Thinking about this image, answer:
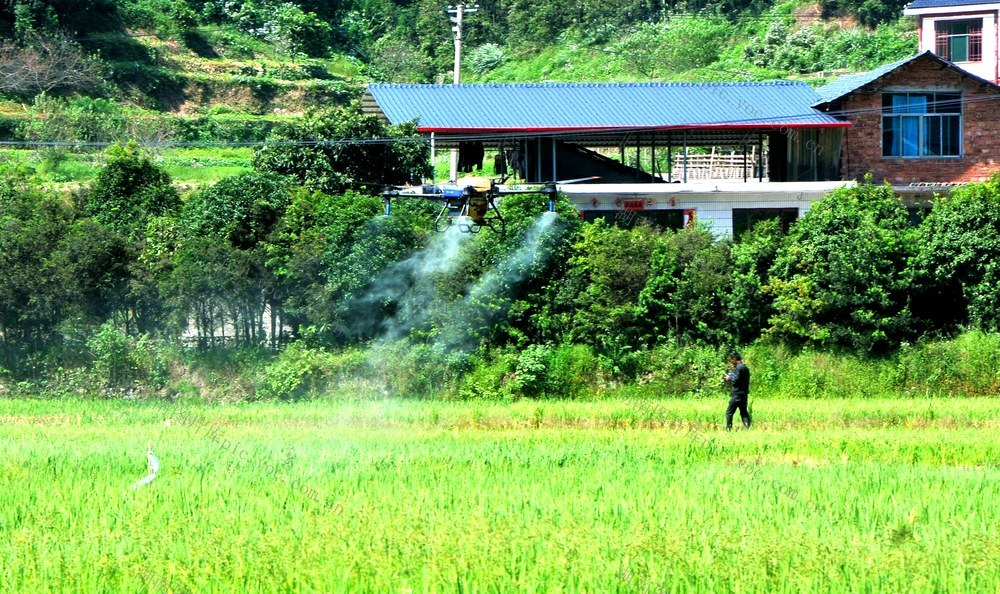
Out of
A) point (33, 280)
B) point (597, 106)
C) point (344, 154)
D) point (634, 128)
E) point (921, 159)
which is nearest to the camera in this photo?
point (33, 280)

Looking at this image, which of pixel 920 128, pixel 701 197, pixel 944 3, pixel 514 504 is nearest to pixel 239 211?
pixel 701 197

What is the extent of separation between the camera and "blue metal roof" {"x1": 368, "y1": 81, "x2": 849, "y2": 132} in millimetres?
33188

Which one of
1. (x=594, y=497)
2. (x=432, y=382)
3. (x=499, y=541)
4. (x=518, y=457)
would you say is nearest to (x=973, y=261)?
(x=432, y=382)

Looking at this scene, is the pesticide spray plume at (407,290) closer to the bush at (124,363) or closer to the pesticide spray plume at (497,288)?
the pesticide spray plume at (497,288)

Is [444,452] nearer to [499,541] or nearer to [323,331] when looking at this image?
[499,541]

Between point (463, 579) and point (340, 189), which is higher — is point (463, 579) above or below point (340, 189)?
below

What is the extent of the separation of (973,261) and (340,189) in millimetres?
15208

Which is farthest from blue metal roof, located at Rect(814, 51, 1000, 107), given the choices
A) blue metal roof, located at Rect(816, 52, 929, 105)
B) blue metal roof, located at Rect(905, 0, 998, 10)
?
blue metal roof, located at Rect(905, 0, 998, 10)

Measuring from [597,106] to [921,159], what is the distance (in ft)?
29.9

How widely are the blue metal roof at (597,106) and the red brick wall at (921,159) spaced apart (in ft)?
3.24

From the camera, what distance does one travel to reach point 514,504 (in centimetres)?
1497

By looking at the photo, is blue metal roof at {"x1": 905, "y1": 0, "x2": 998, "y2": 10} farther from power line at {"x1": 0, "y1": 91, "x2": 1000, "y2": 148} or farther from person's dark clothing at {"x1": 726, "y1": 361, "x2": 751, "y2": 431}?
person's dark clothing at {"x1": 726, "y1": 361, "x2": 751, "y2": 431}

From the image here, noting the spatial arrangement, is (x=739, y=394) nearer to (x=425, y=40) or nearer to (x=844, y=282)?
(x=844, y=282)

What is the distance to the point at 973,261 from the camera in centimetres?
2791
